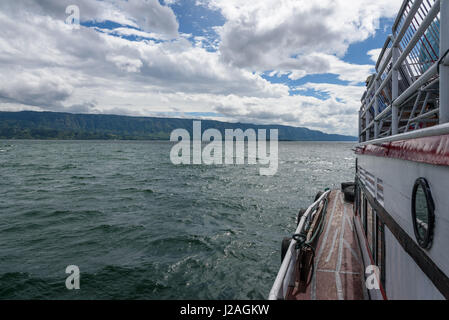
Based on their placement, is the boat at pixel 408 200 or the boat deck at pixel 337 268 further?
the boat deck at pixel 337 268

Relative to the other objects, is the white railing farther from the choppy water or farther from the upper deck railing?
the choppy water

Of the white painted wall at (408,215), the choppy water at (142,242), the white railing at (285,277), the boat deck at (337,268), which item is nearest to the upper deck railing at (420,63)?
the white painted wall at (408,215)

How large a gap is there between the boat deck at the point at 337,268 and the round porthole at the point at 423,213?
4.44 metres

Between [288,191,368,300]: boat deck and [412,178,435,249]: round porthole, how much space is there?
4.44 meters

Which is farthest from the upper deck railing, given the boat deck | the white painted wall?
the boat deck

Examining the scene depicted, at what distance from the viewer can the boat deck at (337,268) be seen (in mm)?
7016

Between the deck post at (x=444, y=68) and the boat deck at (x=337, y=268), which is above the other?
the deck post at (x=444, y=68)

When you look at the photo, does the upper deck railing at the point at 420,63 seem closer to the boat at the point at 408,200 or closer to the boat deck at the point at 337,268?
the boat at the point at 408,200

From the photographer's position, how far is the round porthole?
8.73 feet

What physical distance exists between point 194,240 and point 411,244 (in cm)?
1325

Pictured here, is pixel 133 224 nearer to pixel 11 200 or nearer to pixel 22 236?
pixel 22 236
